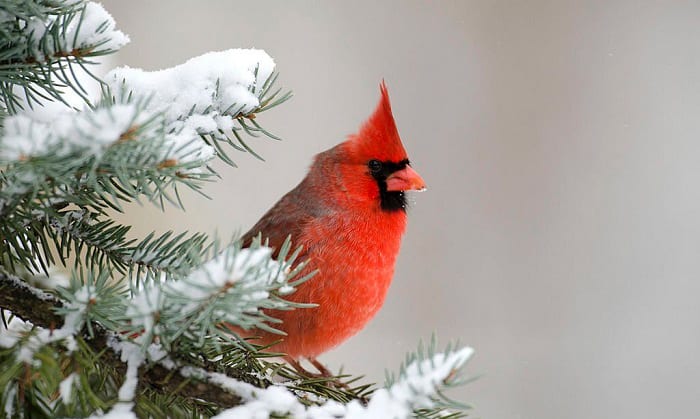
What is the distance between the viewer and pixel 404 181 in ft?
5.33

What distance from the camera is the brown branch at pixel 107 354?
753mm

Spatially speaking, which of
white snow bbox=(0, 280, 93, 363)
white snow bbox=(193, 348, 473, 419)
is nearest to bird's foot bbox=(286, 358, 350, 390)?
white snow bbox=(193, 348, 473, 419)

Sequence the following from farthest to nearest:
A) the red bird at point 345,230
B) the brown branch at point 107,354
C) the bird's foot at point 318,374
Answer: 1. the red bird at point 345,230
2. the bird's foot at point 318,374
3. the brown branch at point 107,354

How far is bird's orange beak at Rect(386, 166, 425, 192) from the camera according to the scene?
1.62 m

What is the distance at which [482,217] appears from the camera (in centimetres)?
425

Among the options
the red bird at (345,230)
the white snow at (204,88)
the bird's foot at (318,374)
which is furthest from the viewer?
the red bird at (345,230)

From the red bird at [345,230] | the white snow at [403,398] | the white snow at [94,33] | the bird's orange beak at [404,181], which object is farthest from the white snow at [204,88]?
the bird's orange beak at [404,181]

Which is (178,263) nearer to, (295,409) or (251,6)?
(295,409)

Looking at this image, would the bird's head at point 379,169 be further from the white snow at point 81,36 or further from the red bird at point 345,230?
the white snow at point 81,36

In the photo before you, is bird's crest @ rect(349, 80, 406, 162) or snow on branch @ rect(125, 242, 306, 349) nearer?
snow on branch @ rect(125, 242, 306, 349)

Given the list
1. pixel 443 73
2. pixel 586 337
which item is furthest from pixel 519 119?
pixel 586 337

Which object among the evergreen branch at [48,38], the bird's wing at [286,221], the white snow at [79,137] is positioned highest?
the bird's wing at [286,221]

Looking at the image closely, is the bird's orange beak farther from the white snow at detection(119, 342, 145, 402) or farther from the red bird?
the white snow at detection(119, 342, 145, 402)

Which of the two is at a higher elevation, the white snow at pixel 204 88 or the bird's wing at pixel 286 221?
the bird's wing at pixel 286 221
